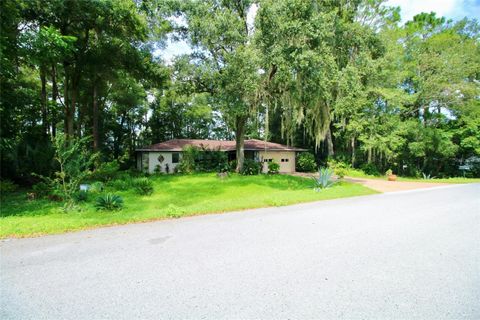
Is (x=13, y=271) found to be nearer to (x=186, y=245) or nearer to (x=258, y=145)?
(x=186, y=245)

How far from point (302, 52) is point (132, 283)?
39.9 feet

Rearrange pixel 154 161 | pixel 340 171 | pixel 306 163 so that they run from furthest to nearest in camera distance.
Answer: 1. pixel 306 163
2. pixel 154 161
3. pixel 340 171

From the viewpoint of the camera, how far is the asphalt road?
245 cm

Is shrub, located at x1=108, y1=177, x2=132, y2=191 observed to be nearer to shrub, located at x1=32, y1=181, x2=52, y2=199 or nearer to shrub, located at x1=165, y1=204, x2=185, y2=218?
shrub, located at x1=32, y1=181, x2=52, y2=199

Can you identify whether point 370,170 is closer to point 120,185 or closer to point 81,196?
point 120,185

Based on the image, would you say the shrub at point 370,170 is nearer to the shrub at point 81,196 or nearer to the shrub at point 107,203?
the shrub at point 107,203

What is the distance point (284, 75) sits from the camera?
1344 cm

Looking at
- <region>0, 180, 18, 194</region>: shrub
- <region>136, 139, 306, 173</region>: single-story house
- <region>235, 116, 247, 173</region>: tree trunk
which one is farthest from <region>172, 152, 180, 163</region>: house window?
<region>0, 180, 18, 194</region>: shrub

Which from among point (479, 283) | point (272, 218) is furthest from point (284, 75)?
point (479, 283)

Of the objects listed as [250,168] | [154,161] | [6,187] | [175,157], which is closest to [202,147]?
[175,157]

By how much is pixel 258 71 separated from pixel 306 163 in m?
11.6

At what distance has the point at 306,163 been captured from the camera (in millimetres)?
22453

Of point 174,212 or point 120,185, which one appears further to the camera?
point 120,185

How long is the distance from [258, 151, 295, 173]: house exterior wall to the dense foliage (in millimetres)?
931
